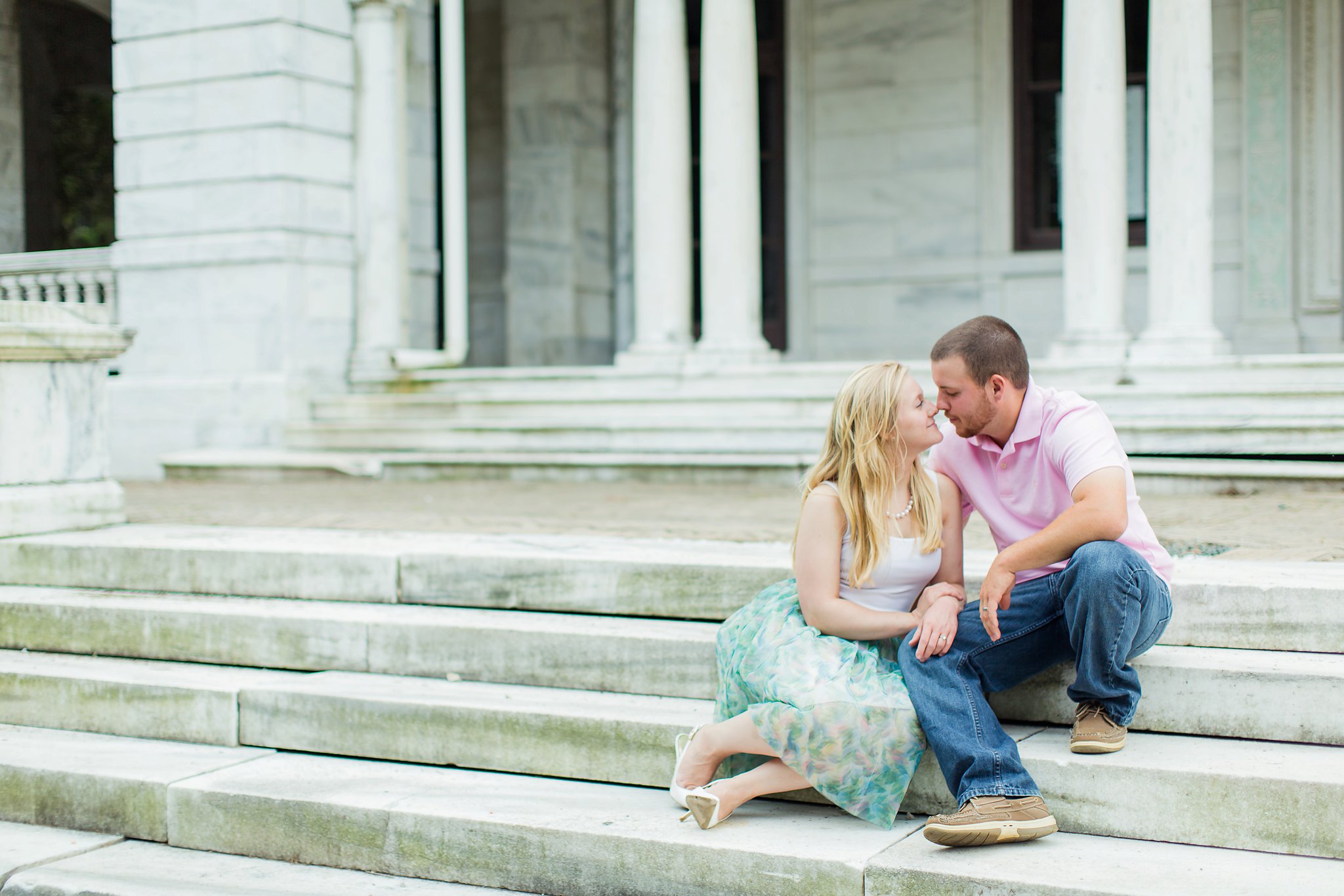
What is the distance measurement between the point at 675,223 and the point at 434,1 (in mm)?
3697

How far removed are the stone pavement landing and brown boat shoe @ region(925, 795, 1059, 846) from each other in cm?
176

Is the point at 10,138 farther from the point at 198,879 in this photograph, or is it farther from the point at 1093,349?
the point at 198,879

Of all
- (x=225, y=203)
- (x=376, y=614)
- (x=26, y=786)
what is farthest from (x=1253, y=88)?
(x=26, y=786)

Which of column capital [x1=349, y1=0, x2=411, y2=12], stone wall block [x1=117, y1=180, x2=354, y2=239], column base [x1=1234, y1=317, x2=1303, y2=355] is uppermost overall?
column capital [x1=349, y1=0, x2=411, y2=12]

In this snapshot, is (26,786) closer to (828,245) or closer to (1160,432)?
(1160,432)

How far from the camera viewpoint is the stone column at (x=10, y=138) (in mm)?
12781

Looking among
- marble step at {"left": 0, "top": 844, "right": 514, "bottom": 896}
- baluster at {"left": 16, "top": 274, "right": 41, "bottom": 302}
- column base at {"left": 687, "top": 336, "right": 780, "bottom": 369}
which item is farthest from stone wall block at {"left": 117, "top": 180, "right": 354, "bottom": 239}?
marble step at {"left": 0, "top": 844, "right": 514, "bottom": 896}

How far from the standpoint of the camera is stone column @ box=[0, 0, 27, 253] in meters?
12.8

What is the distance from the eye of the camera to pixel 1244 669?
3.43 m

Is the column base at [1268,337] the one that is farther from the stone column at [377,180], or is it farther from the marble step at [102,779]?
the marble step at [102,779]

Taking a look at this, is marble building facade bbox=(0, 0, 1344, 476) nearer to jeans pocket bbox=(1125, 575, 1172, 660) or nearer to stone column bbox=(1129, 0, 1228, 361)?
stone column bbox=(1129, 0, 1228, 361)

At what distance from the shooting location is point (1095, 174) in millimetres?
8281

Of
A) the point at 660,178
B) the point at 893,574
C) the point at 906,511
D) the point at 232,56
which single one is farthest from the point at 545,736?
the point at 232,56

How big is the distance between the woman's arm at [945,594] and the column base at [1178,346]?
482 centimetres
